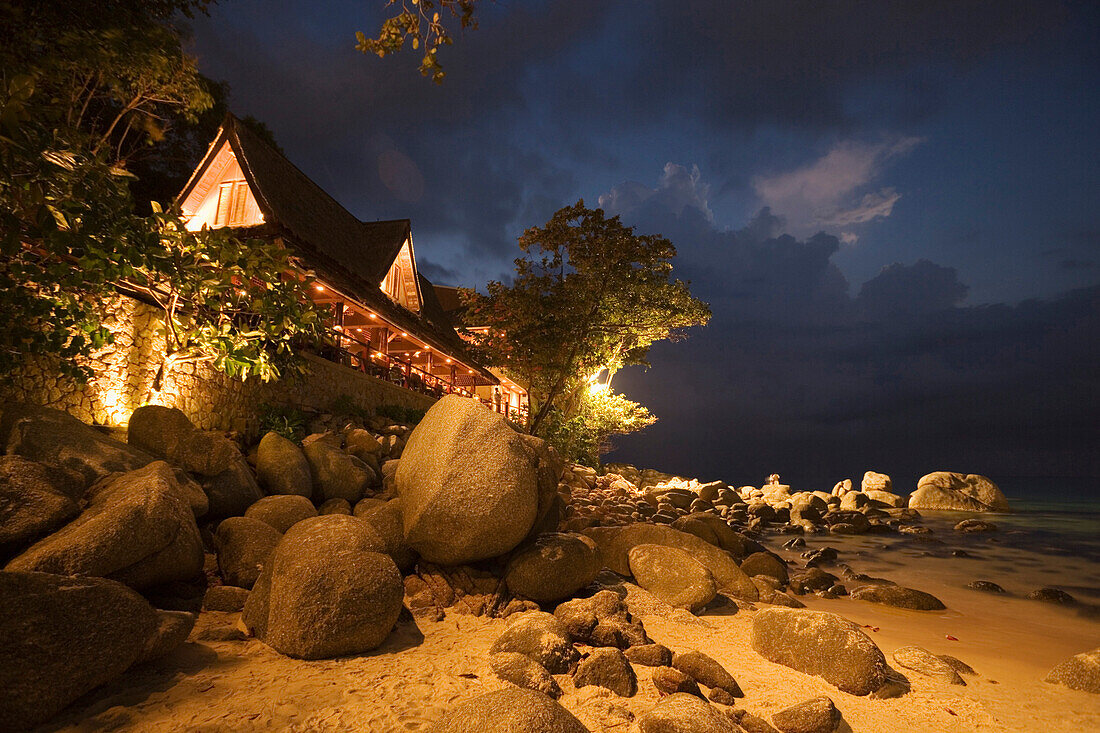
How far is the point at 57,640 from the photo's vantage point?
2.97 m

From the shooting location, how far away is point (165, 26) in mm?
10617

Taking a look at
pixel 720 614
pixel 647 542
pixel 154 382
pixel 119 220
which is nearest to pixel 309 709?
pixel 119 220

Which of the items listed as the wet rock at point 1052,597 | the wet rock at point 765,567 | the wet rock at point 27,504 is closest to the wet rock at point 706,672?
the wet rock at point 765,567

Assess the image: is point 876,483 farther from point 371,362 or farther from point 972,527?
point 371,362

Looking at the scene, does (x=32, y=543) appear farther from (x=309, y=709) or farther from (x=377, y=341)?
(x=377, y=341)

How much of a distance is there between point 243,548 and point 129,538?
4.48ft

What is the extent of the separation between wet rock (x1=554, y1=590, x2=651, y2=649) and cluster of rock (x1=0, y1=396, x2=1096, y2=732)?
22 mm

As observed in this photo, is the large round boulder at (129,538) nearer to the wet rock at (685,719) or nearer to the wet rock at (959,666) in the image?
the wet rock at (685,719)

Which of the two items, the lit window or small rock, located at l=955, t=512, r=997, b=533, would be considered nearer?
the lit window

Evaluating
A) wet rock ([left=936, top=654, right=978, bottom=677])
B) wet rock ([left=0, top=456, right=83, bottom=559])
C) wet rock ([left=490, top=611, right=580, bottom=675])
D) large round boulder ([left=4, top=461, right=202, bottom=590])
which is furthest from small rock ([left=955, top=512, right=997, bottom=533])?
wet rock ([left=0, top=456, right=83, bottom=559])

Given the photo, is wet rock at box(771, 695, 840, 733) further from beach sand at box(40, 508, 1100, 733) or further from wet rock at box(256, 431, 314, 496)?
wet rock at box(256, 431, 314, 496)

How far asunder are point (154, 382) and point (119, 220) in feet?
16.5

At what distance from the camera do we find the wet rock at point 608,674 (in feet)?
12.4

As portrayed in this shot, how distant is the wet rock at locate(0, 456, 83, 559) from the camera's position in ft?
12.9
